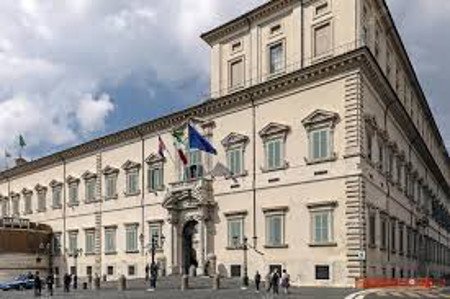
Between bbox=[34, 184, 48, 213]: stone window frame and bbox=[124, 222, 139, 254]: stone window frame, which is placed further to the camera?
bbox=[34, 184, 48, 213]: stone window frame

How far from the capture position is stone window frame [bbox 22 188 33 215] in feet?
296

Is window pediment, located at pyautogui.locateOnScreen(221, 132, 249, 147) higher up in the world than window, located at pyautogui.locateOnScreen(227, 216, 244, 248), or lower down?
higher up

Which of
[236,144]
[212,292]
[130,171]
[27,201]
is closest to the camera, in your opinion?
[212,292]

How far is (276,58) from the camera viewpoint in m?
57.2

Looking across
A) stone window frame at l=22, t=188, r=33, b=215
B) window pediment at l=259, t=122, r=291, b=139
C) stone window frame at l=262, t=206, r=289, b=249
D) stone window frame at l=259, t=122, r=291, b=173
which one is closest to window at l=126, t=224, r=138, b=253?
stone window frame at l=262, t=206, r=289, b=249

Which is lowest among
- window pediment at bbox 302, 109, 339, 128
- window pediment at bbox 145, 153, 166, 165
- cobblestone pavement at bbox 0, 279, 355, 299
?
cobblestone pavement at bbox 0, 279, 355, 299

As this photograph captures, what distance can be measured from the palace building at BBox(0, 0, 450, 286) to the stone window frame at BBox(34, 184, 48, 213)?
9504mm

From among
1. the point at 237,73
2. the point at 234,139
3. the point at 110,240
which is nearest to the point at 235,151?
the point at 234,139

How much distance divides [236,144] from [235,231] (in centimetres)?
656

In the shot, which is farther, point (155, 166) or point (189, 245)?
point (155, 166)

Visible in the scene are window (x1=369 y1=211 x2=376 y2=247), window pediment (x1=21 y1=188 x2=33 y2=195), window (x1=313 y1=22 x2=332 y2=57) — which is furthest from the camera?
window pediment (x1=21 y1=188 x2=33 y2=195)

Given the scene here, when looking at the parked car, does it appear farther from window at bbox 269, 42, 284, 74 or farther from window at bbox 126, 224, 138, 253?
window at bbox 269, 42, 284, 74

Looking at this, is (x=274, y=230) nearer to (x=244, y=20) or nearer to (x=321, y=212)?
(x=321, y=212)

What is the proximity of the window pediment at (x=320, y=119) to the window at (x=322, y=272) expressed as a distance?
9212 mm
